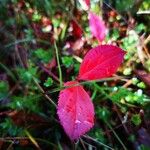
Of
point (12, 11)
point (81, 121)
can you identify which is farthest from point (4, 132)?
point (12, 11)

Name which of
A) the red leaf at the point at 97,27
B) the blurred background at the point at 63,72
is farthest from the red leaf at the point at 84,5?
the red leaf at the point at 97,27

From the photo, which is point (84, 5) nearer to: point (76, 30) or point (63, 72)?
point (76, 30)

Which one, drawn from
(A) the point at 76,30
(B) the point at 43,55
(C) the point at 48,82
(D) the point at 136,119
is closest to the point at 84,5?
(A) the point at 76,30

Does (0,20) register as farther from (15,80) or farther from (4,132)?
(4,132)

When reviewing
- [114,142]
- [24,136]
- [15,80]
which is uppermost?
[15,80]

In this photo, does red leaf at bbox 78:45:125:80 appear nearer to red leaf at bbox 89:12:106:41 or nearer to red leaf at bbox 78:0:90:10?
red leaf at bbox 89:12:106:41

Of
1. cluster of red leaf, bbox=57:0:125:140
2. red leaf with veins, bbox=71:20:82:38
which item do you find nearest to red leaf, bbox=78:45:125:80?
cluster of red leaf, bbox=57:0:125:140

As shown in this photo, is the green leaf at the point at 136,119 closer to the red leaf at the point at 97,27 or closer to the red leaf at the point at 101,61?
the red leaf at the point at 101,61
